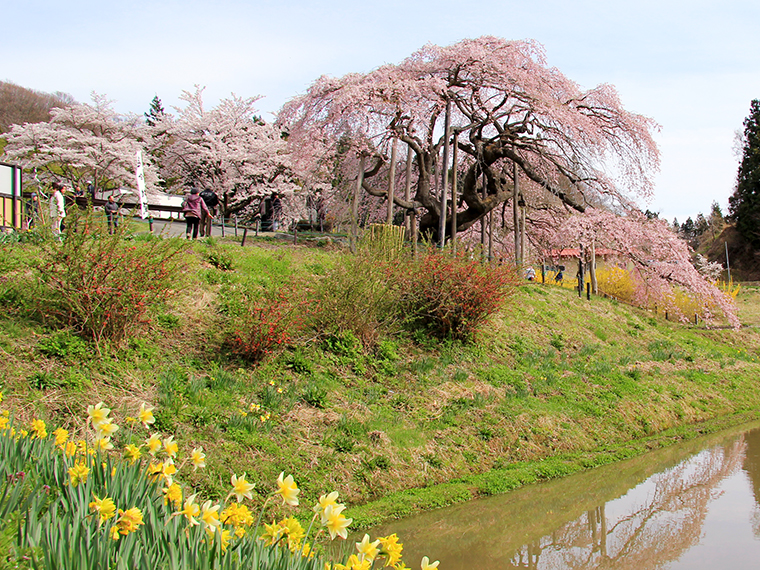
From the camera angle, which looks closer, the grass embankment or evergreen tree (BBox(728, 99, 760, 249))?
the grass embankment

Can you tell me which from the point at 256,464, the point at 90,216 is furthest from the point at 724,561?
the point at 90,216

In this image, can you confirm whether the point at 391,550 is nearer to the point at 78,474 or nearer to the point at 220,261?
the point at 78,474

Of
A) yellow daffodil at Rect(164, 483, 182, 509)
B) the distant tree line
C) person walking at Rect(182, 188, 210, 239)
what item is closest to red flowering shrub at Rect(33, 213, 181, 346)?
yellow daffodil at Rect(164, 483, 182, 509)

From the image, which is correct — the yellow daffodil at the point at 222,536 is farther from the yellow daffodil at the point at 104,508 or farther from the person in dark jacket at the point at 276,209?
the person in dark jacket at the point at 276,209

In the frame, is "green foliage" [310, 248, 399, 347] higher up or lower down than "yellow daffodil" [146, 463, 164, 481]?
higher up

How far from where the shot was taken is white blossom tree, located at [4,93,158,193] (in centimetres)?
2953

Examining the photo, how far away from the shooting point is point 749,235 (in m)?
42.8

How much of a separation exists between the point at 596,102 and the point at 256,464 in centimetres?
1603

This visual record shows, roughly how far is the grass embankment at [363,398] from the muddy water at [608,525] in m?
0.31

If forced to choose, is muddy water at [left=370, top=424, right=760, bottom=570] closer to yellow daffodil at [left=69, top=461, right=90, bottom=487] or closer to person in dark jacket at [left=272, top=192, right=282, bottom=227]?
yellow daffodil at [left=69, top=461, right=90, bottom=487]

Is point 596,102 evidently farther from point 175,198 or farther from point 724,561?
point 175,198

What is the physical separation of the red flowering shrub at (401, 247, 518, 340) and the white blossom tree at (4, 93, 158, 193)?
935 inches

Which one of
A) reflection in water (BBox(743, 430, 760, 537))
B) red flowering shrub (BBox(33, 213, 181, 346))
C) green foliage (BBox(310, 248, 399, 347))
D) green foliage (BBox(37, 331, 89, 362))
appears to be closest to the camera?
reflection in water (BBox(743, 430, 760, 537))

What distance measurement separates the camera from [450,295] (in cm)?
1015
